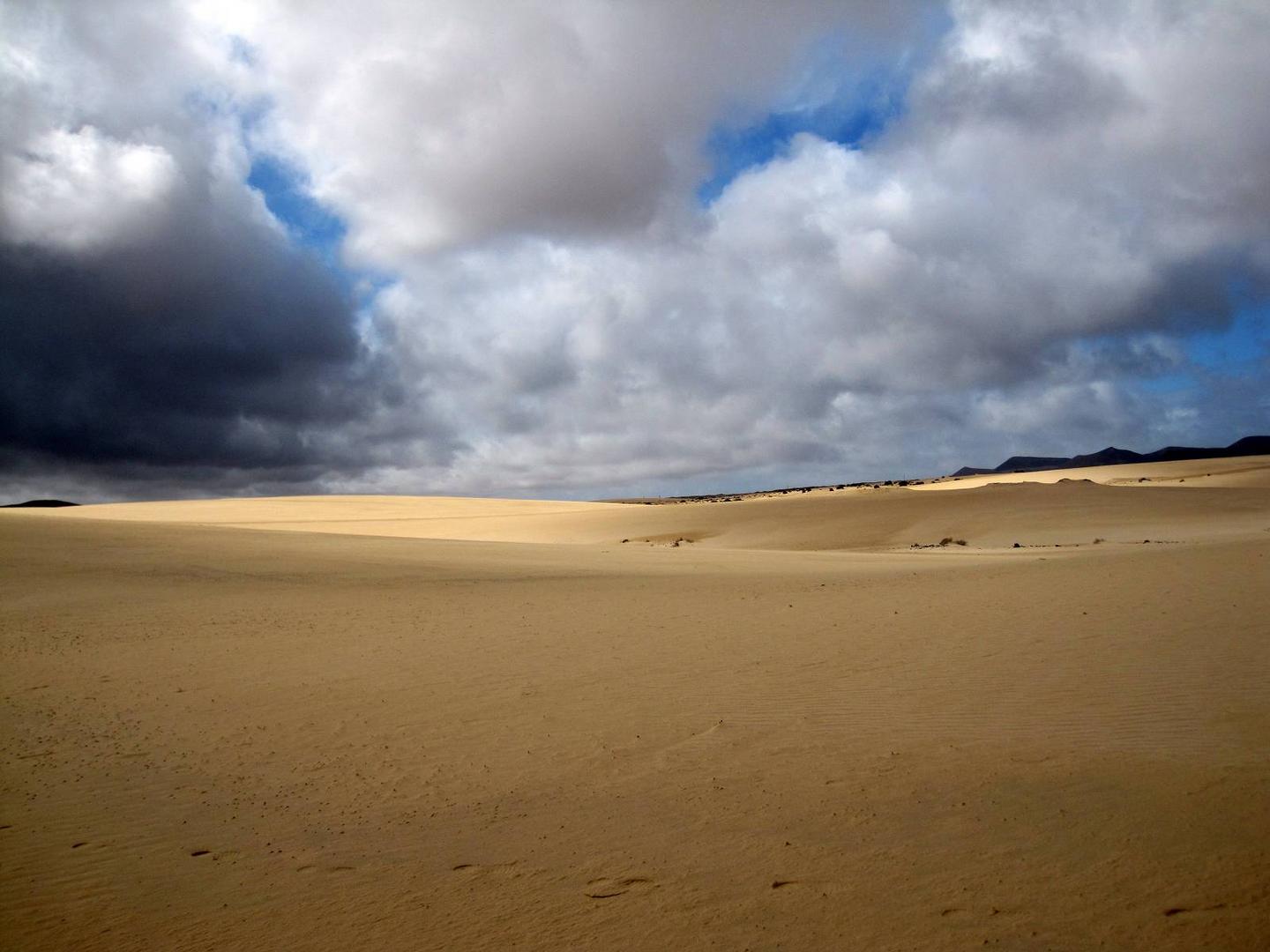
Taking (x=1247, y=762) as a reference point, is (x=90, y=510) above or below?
above

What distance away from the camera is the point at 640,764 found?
6609mm

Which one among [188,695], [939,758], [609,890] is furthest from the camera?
[188,695]

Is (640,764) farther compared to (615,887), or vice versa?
(640,764)

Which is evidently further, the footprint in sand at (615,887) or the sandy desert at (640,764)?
the footprint in sand at (615,887)

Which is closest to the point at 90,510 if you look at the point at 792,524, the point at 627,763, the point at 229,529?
the point at 229,529

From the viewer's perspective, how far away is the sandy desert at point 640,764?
438 centimetres

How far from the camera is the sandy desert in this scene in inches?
173

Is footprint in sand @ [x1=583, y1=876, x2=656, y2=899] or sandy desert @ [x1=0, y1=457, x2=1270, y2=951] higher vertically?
sandy desert @ [x1=0, y1=457, x2=1270, y2=951]

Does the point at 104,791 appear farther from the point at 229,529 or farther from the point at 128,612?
the point at 229,529

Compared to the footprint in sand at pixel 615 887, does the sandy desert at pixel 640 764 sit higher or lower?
higher

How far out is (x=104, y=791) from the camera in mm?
6305

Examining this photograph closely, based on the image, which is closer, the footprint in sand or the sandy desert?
the sandy desert

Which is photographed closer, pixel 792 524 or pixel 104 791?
pixel 104 791

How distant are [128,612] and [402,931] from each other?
10.7 meters
